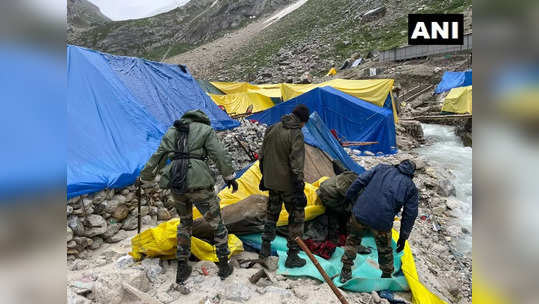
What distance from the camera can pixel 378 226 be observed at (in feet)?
9.59

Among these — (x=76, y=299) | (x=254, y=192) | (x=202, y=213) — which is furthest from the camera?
(x=254, y=192)

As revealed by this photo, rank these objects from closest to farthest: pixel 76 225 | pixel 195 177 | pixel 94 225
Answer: pixel 195 177, pixel 76 225, pixel 94 225

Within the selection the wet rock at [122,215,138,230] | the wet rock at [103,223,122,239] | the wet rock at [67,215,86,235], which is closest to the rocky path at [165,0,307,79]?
the wet rock at [122,215,138,230]

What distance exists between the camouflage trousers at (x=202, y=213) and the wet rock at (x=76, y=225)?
1.42 m

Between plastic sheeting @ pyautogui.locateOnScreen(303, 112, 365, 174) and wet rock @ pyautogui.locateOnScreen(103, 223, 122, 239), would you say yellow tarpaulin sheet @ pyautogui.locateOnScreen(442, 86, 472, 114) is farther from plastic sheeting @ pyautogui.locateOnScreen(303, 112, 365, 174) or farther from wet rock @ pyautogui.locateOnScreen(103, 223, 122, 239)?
wet rock @ pyautogui.locateOnScreen(103, 223, 122, 239)

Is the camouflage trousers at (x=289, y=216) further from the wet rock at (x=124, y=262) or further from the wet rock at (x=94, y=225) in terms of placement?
the wet rock at (x=94, y=225)

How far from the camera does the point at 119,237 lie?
394 cm

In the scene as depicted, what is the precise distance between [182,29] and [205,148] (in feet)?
264

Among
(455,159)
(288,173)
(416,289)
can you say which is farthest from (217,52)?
(416,289)

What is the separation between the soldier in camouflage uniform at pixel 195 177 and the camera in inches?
113

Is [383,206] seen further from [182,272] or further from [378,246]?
[182,272]

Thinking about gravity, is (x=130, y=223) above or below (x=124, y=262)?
above

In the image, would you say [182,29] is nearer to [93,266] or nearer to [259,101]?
[259,101]

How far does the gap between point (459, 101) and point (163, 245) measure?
1418 centimetres
